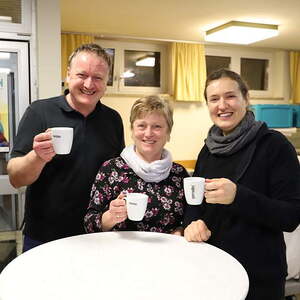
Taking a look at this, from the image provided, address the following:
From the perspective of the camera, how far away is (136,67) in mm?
5344

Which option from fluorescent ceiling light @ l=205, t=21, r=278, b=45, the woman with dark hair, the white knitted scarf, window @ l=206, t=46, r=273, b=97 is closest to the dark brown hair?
the woman with dark hair

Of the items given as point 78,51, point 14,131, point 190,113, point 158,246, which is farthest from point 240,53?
point 158,246

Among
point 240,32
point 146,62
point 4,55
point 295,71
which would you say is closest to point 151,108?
point 4,55

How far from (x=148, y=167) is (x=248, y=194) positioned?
0.42 meters

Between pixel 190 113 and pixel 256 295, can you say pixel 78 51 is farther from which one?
pixel 190 113

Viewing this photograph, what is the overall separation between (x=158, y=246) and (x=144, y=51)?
173 inches

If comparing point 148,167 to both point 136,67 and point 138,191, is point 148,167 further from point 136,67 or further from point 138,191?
point 136,67

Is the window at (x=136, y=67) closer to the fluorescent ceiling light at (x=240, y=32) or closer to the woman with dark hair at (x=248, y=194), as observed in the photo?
the fluorescent ceiling light at (x=240, y=32)

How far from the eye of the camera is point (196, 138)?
221 inches

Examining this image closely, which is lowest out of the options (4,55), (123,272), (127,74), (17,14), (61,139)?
(123,272)

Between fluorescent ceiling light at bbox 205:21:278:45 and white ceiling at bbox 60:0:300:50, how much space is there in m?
0.09

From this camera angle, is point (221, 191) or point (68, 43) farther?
point (68, 43)

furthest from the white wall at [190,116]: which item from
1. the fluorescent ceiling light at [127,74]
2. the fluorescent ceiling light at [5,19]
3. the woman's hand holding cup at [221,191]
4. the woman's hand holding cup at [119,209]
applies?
the woman's hand holding cup at [221,191]

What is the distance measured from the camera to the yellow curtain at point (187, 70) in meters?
5.21
